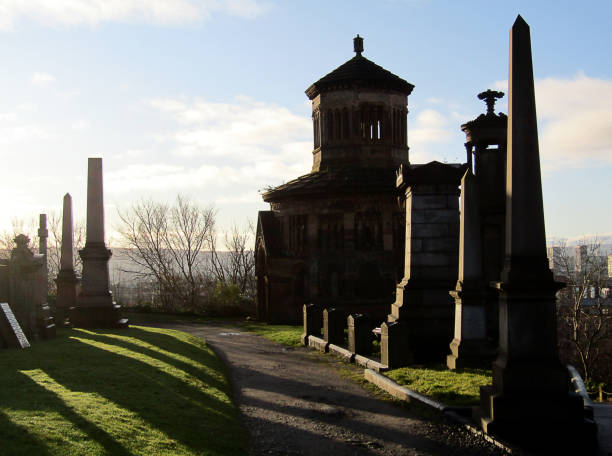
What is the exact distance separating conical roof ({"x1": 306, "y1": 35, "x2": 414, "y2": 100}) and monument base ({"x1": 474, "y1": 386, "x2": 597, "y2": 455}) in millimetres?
24478

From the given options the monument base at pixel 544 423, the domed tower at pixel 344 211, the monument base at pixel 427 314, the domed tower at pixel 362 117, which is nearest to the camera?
the monument base at pixel 544 423

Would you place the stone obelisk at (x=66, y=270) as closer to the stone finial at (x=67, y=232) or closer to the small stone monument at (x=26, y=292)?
the stone finial at (x=67, y=232)

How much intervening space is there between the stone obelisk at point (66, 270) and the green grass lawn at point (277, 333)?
7133 millimetres

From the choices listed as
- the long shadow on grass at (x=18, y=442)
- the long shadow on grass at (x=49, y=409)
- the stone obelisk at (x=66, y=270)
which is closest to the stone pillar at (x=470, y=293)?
the long shadow on grass at (x=49, y=409)

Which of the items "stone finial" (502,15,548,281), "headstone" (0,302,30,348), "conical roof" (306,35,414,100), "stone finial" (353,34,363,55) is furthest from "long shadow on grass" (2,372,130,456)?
"stone finial" (353,34,363,55)

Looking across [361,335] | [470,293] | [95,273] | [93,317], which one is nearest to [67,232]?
[95,273]

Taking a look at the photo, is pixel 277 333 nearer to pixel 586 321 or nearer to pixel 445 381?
pixel 445 381

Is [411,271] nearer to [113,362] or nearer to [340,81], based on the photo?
[113,362]

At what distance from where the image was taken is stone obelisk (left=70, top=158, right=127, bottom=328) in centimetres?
1892

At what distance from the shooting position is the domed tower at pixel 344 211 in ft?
91.9

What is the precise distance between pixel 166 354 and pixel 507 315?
8.31 m

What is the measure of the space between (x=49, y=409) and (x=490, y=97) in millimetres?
13186

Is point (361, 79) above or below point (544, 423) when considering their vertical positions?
above

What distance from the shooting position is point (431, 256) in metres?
14.5
